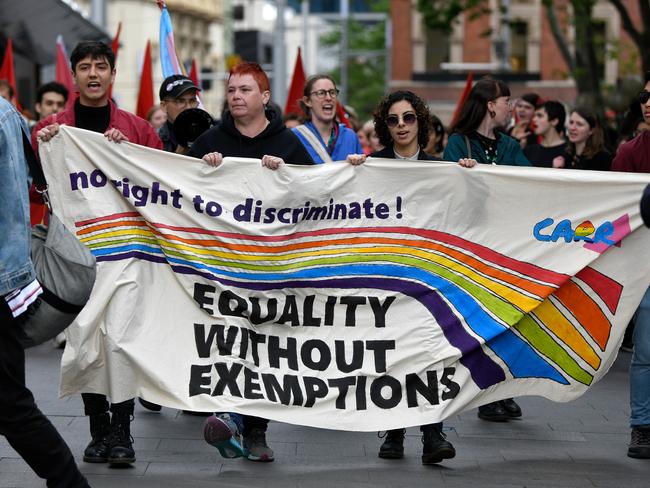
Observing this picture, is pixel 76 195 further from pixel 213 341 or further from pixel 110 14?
pixel 110 14

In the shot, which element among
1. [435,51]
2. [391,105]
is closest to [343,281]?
[391,105]

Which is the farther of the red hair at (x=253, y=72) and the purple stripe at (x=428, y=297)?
the red hair at (x=253, y=72)

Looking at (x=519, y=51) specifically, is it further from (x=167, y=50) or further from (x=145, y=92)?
(x=167, y=50)

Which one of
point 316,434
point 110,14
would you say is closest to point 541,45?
point 110,14

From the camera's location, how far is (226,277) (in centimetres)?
715

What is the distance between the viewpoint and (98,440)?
7.00 m

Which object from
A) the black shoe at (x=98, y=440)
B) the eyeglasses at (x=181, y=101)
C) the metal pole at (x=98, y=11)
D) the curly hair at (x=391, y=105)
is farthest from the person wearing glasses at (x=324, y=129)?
the metal pole at (x=98, y=11)

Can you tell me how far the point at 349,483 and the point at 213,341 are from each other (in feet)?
3.43

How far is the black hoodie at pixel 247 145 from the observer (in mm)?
7449

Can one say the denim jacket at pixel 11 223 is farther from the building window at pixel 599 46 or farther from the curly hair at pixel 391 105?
the building window at pixel 599 46

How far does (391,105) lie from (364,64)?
2900 inches

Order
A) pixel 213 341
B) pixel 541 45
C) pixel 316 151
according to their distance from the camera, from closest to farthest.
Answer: pixel 213 341
pixel 316 151
pixel 541 45

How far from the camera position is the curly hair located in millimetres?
7621

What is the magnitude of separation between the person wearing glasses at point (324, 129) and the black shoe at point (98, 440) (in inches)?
106
